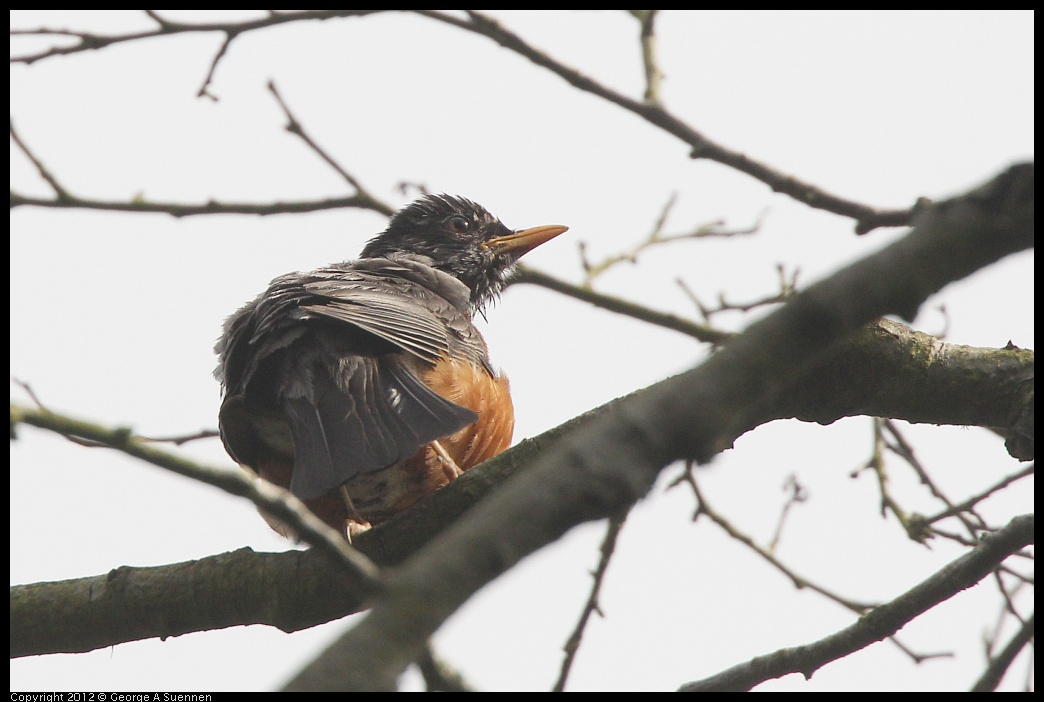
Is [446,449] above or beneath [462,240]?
beneath

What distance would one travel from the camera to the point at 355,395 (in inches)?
148

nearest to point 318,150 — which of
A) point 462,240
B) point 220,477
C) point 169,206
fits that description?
point 169,206

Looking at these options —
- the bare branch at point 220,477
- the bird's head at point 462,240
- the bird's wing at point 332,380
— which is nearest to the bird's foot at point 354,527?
the bird's wing at point 332,380

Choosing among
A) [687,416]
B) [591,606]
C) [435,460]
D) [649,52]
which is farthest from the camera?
[435,460]

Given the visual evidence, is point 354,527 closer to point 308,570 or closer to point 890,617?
point 308,570

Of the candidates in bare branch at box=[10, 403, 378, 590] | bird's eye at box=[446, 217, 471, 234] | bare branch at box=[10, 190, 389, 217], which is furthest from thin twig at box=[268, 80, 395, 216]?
bird's eye at box=[446, 217, 471, 234]

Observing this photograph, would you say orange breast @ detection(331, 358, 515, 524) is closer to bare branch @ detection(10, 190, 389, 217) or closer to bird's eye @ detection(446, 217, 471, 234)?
bare branch @ detection(10, 190, 389, 217)

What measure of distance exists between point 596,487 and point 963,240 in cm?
60

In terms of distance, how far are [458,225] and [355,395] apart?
10.4 ft

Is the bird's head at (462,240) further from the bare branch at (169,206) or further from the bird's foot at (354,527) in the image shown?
the bare branch at (169,206)

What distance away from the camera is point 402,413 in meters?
3.60

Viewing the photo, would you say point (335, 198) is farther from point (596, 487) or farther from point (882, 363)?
point (596, 487)

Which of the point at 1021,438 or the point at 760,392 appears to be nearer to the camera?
the point at 760,392
